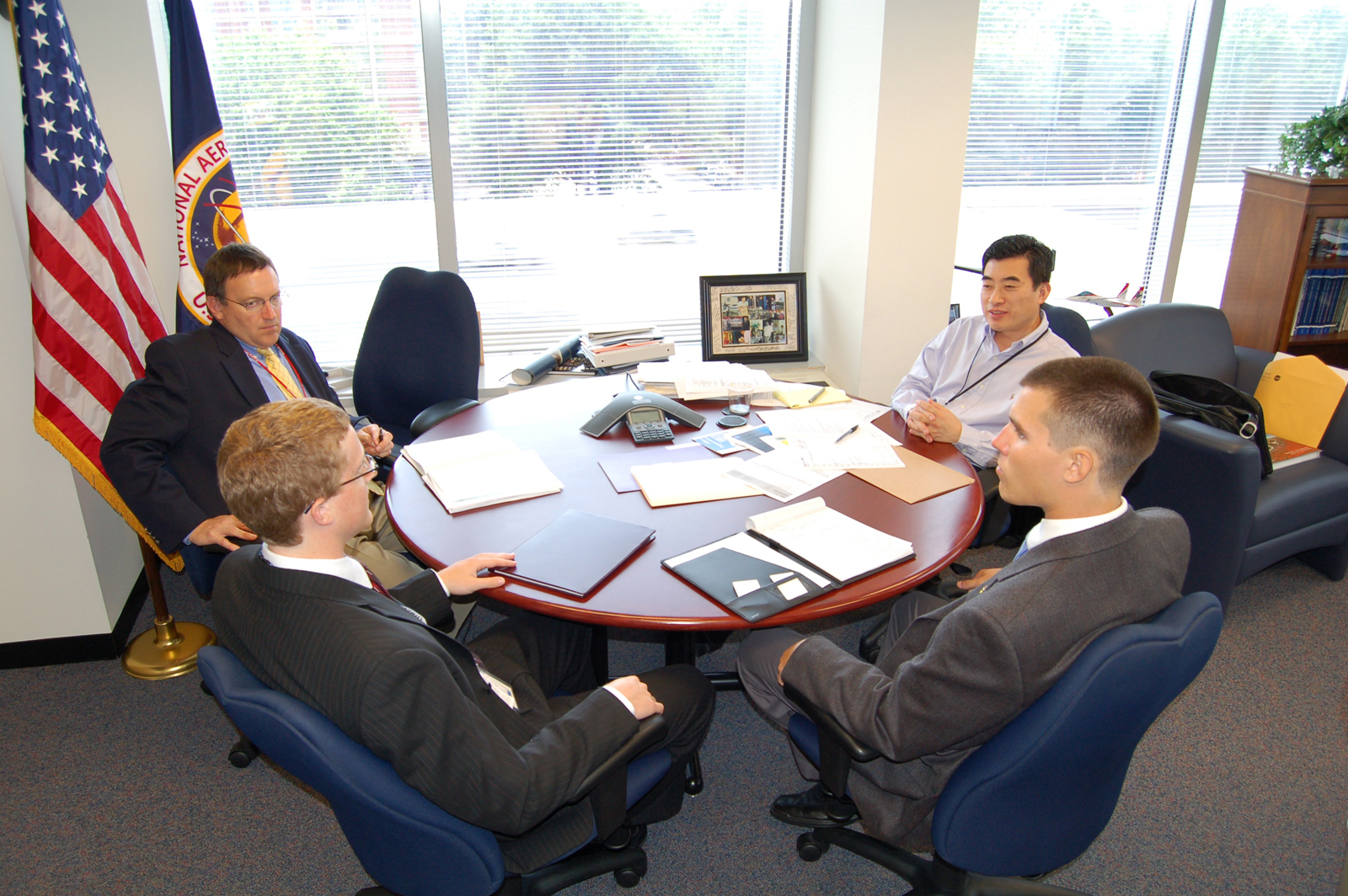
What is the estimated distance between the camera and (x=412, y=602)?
1808mm

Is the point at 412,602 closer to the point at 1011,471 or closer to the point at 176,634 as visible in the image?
the point at 1011,471

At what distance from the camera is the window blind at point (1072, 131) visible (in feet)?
13.3

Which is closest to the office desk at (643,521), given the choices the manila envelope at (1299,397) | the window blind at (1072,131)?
the manila envelope at (1299,397)

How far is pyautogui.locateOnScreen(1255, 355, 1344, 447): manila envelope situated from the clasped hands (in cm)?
161

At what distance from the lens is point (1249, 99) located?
4.46 metres

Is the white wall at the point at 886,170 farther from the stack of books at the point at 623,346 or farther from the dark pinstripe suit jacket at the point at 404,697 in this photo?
the dark pinstripe suit jacket at the point at 404,697

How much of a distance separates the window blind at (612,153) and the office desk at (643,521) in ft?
5.00

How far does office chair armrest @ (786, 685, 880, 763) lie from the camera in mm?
1522

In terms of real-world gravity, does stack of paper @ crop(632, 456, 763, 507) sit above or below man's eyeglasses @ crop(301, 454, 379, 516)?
below

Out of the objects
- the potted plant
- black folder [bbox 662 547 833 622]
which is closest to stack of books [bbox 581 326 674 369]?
black folder [bbox 662 547 833 622]

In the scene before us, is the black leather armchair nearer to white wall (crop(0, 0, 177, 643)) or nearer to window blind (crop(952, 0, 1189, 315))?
window blind (crop(952, 0, 1189, 315))

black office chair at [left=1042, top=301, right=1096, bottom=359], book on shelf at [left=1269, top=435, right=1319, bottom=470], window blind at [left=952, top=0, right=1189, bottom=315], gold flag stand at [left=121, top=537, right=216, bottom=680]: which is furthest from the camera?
window blind at [left=952, top=0, right=1189, bottom=315]

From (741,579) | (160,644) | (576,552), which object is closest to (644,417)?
(576,552)

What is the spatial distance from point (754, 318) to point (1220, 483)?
202 centimetres
